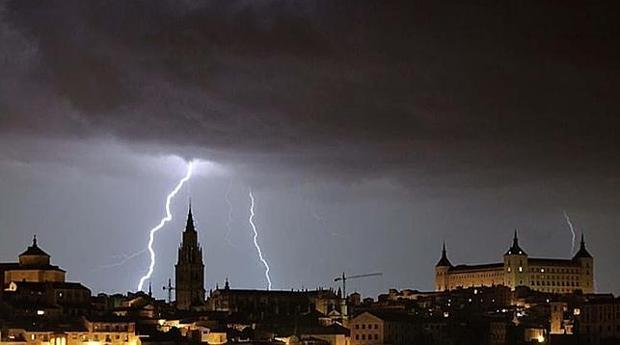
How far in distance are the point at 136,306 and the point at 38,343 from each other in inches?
625

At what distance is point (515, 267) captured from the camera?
4050 inches

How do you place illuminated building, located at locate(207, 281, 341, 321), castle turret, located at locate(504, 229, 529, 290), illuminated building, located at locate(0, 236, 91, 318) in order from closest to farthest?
illuminated building, located at locate(0, 236, 91, 318)
illuminated building, located at locate(207, 281, 341, 321)
castle turret, located at locate(504, 229, 529, 290)

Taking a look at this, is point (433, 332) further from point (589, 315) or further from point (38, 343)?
point (38, 343)

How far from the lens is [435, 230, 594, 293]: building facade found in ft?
337

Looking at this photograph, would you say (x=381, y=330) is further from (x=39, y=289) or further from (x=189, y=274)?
(x=189, y=274)

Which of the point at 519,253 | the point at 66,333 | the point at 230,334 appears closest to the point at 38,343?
the point at 66,333

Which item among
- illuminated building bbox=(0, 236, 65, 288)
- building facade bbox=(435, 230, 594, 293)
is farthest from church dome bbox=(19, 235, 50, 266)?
building facade bbox=(435, 230, 594, 293)

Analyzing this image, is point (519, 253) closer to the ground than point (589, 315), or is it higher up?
higher up

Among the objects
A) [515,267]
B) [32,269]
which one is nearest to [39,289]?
[32,269]

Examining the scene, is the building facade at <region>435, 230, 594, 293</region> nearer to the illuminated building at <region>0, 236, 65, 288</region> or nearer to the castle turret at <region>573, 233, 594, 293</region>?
the castle turret at <region>573, 233, 594, 293</region>

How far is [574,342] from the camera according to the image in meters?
62.6

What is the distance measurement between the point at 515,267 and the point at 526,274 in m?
0.92

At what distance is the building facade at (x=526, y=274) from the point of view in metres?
103

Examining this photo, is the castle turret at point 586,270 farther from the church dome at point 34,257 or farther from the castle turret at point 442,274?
the church dome at point 34,257
